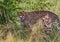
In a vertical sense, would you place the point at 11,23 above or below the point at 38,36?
above

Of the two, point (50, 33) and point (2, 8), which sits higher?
point (2, 8)

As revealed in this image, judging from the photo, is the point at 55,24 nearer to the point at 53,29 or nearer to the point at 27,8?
the point at 53,29

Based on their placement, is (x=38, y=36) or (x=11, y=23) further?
(x=11, y=23)

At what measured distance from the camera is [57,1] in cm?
844

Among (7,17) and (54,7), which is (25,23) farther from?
(54,7)

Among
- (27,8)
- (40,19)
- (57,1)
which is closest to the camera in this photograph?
(40,19)

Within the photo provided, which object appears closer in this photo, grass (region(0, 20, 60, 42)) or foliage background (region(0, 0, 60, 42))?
grass (region(0, 20, 60, 42))

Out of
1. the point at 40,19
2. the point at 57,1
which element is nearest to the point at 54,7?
the point at 57,1

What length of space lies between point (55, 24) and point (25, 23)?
2.21ft

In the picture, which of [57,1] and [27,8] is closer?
[27,8]

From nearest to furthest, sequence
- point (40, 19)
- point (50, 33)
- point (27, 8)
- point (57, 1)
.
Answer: point (50, 33) → point (40, 19) → point (27, 8) → point (57, 1)

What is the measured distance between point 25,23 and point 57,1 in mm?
2459

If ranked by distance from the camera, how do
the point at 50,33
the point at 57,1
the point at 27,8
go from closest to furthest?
1. the point at 50,33
2. the point at 27,8
3. the point at 57,1

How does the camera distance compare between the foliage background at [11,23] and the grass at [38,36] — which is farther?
the foliage background at [11,23]
